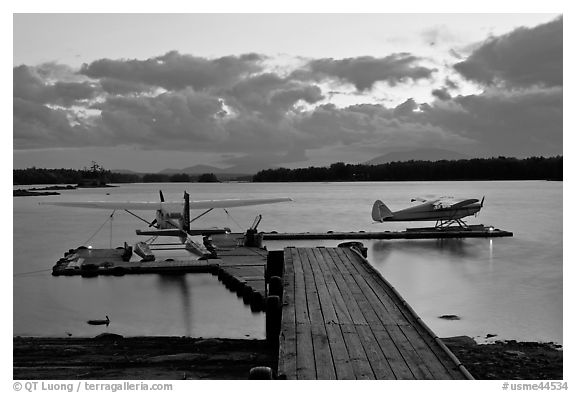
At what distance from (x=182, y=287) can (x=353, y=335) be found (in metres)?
8.58

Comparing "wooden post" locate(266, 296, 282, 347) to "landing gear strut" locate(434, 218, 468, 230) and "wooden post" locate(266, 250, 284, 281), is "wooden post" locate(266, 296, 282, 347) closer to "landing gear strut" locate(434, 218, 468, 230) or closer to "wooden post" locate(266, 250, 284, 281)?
"wooden post" locate(266, 250, 284, 281)

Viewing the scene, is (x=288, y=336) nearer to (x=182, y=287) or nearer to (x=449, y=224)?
(x=182, y=287)

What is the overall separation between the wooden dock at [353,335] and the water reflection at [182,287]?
12.7 ft

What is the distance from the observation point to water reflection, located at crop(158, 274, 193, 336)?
1096 cm

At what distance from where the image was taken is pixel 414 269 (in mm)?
16656

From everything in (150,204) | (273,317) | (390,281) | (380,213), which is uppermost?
(150,204)

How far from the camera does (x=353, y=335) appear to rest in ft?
16.5

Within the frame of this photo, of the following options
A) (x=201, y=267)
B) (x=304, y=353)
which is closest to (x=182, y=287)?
(x=201, y=267)

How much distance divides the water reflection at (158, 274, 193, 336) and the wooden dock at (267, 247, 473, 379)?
388cm
